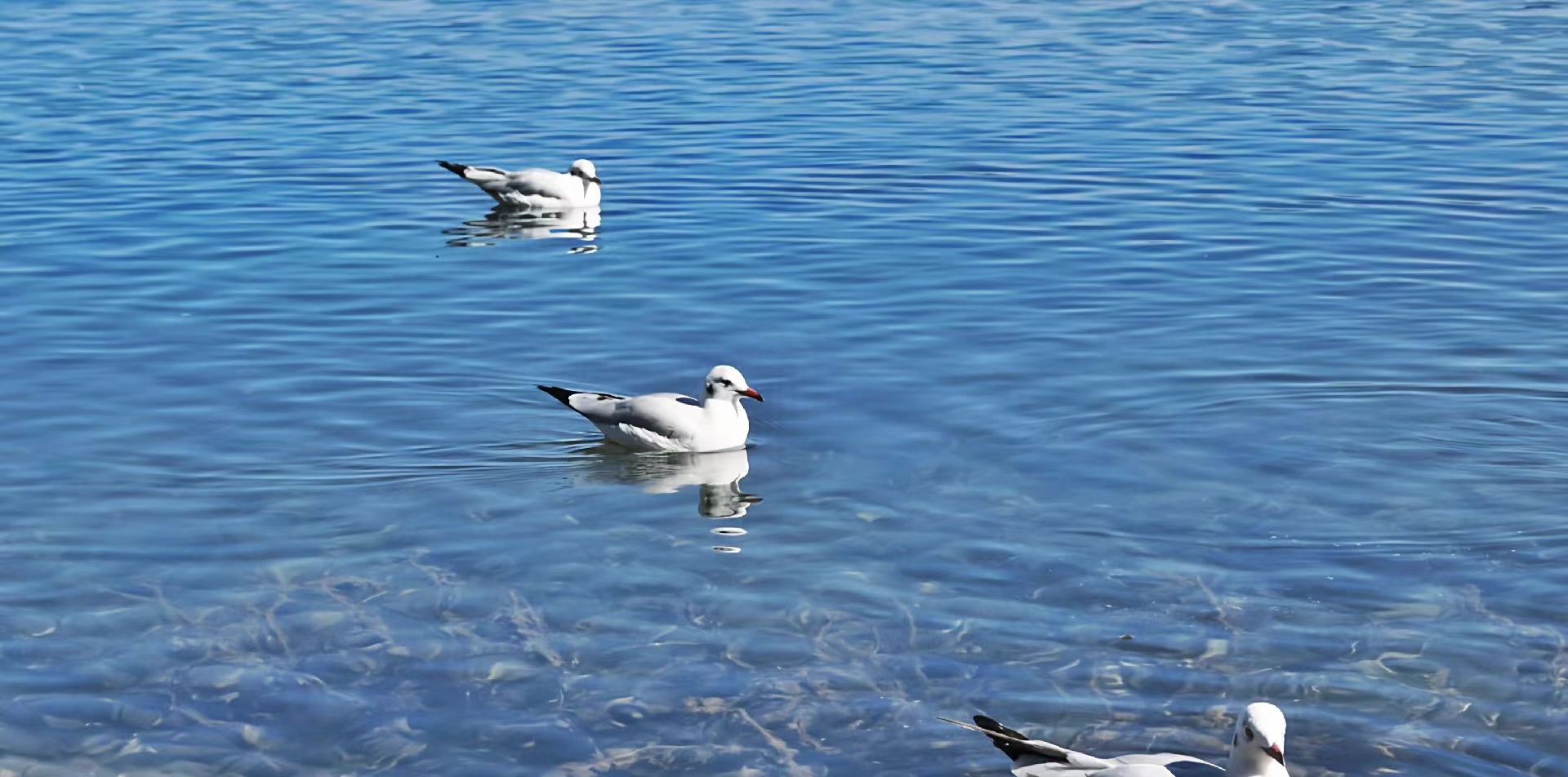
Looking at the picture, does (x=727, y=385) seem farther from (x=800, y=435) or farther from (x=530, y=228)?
(x=530, y=228)

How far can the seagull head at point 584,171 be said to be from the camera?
26.0 metres

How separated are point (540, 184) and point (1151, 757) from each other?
58.1 feet

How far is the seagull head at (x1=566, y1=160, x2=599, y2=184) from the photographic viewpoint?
25984mm

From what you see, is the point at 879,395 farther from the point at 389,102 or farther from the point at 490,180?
the point at 389,102

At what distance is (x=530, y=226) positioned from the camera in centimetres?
2617

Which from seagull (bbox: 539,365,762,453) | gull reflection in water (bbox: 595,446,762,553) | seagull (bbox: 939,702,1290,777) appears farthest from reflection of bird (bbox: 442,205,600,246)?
seagull (bbox: 939,702,1290,777)

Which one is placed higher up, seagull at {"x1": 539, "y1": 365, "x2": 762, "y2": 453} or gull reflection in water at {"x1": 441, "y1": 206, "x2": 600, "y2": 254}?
seagull at {"x1": 539, "y1": 365, "x2": 762, "y2": 453}

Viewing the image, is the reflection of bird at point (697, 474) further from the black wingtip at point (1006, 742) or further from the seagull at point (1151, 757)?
the seagull at point (1151, 757)

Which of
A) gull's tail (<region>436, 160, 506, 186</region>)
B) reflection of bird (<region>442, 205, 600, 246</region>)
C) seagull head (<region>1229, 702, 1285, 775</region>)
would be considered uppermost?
seagull head (<region>1229, 702, 1285, 775</region>)

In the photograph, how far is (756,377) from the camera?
719 inches

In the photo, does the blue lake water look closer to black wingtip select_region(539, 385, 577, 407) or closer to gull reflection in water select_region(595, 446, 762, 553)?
gull reflection in water select_region(595, 446, 762, 553)

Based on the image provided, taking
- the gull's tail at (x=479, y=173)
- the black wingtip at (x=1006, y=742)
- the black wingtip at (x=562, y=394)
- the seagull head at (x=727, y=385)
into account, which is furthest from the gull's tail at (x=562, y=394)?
the gull's tail at (x=479, y=173)

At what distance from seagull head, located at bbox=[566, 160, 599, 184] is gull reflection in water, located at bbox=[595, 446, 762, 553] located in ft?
33.4

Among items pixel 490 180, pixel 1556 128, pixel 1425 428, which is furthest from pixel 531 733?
pixel 1556 128
